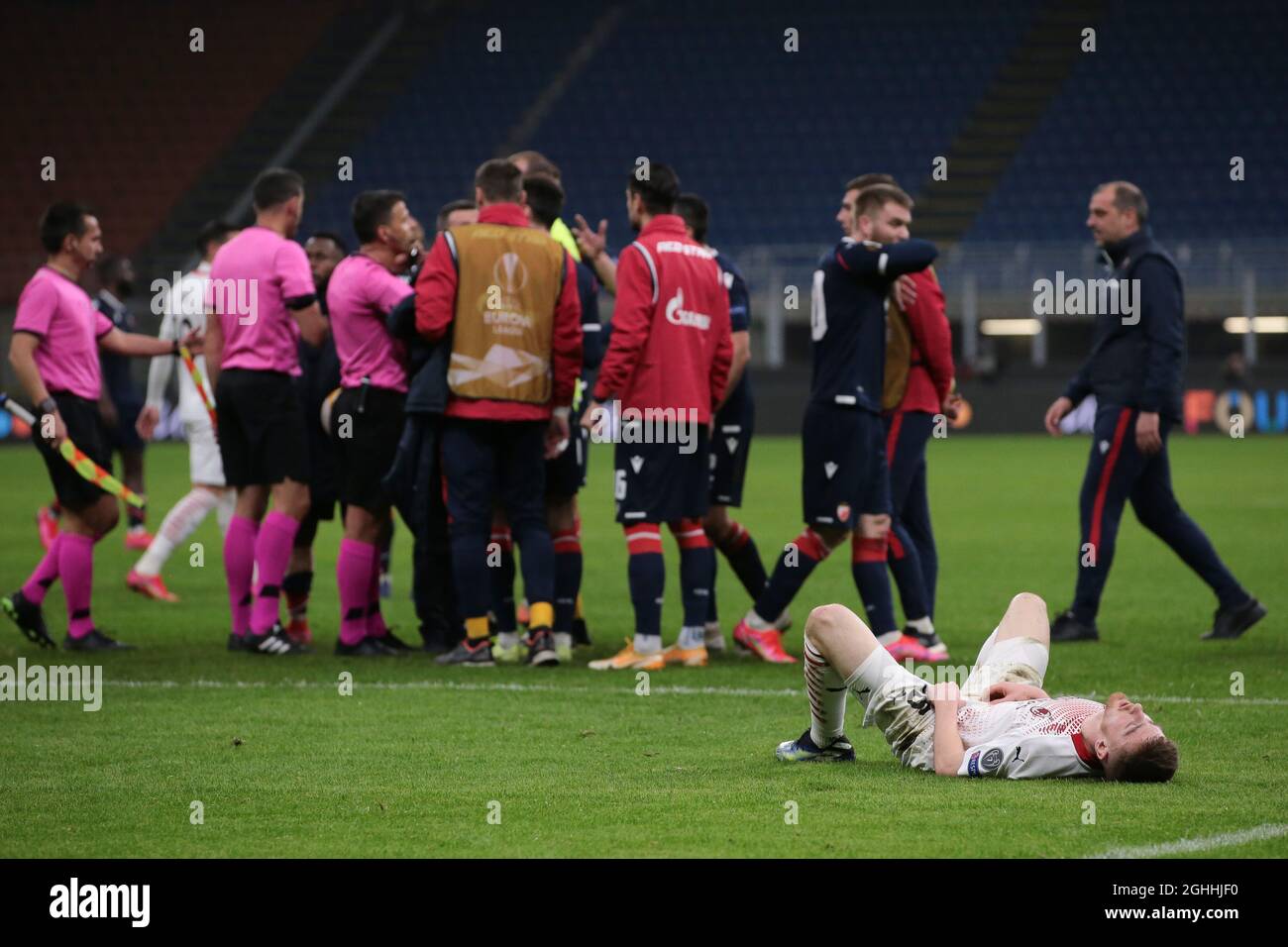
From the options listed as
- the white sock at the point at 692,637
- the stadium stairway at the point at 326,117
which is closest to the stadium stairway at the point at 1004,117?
the stadium stairway at the point at 326,117

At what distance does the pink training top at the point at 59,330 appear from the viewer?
888 centimetres

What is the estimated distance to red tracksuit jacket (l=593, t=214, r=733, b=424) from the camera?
815 cm

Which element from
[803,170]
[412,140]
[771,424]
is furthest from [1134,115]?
[412,140]

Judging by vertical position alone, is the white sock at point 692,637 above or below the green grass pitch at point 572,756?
above

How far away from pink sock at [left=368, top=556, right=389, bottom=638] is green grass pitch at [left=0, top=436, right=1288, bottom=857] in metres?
0.36

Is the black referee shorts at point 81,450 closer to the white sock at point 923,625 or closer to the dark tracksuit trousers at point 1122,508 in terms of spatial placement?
the white sock at point 923,625

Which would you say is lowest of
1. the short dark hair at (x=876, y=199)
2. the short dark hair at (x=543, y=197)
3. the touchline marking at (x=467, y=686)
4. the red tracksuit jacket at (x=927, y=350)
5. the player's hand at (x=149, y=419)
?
the touchline marking at (x=467, y=686)

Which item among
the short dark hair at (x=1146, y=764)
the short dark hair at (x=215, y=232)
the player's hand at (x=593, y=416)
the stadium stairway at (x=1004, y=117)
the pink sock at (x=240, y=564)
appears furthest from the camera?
the stadium stairway at (x=1004, y=117)

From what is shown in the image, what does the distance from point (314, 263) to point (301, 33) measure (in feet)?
99.5

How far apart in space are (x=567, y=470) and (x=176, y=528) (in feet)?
12.1

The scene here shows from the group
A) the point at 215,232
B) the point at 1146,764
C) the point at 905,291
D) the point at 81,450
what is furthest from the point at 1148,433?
the point at 215,232

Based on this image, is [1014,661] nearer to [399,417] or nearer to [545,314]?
[545,314]

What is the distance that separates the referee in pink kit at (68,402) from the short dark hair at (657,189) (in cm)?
239

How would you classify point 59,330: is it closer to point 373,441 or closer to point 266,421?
point 266,421
